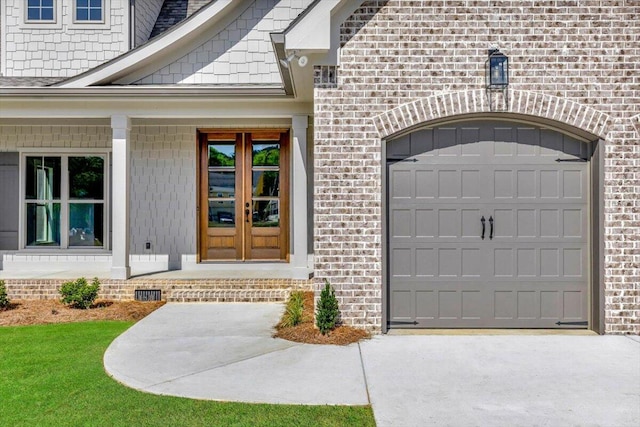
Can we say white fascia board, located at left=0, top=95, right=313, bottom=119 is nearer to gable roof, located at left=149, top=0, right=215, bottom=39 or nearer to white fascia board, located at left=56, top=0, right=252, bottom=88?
white fascia board, located at left=56, top=0, right=252, bottom=88

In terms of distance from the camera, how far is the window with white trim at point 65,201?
10156 millimetres

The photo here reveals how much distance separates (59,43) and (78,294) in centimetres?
588

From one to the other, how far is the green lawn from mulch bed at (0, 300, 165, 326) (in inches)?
75.6

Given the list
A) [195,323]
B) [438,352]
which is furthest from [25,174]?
[438,352]

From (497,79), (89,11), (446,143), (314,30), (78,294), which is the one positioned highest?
(89,11)

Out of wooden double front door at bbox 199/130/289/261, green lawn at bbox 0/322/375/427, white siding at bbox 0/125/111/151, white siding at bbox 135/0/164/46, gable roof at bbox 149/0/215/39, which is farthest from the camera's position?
gable roof at bbox 149/0/215/39

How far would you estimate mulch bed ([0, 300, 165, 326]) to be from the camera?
693 centimetres

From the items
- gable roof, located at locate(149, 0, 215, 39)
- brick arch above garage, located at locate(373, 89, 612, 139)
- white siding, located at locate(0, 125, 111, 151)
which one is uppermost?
gable roof, located at locate(149, 0, 215, 39)

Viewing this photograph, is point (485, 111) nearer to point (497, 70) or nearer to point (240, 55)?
point (497, 70)

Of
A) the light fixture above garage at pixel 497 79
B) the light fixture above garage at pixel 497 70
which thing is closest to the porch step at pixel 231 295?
the light fixture above garage at pixel 497 79

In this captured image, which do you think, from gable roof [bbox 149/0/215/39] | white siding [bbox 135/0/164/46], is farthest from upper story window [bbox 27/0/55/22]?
gable roof [bbox 149/0/215/39]

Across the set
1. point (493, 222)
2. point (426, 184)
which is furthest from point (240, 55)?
point (493, 222)

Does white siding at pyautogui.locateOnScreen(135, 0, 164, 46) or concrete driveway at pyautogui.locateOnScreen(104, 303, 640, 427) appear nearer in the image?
concrete driveway at pyautogui.locateOnScreen(104, 303, 640, 427)

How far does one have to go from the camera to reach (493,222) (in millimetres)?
6215
